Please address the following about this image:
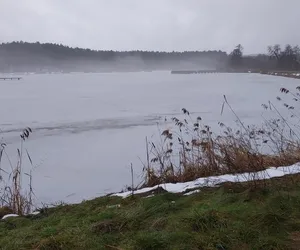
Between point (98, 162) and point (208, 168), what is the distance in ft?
11.1

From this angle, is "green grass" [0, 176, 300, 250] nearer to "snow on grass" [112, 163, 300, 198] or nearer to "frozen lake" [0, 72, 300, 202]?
"snow on grass" [112, 163, 300, 198]

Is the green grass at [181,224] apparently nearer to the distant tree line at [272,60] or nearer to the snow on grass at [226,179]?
the snow on grass at [226,179]

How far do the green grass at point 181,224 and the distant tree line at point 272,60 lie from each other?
82.4 meters

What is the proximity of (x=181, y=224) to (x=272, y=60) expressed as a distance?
103 m

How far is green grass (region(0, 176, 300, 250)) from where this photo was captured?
3119mm

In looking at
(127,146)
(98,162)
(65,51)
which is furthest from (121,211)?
(65,51)

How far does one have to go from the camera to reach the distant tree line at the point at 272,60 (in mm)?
86625

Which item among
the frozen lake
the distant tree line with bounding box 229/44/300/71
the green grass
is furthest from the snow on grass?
the distant tree line with bounding box 229/44/300/71

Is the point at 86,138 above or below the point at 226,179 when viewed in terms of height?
below

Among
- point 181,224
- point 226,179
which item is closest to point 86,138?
point 226,179

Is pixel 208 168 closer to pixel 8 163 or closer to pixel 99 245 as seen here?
pixel 99 245

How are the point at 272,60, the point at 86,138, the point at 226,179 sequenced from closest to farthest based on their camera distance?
the point at 226,179, the point at 86,138, the point at 272,60

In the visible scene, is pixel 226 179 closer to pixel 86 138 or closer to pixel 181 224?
pixel 181 224

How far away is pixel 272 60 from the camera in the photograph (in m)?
101
